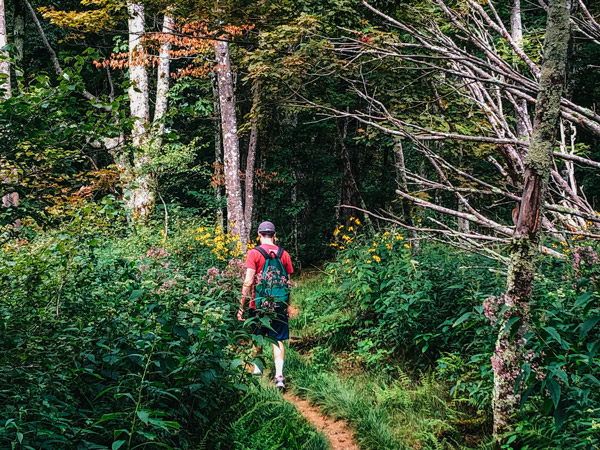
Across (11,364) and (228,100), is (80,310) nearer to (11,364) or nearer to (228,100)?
(11,364)

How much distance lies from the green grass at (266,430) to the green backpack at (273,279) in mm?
1202

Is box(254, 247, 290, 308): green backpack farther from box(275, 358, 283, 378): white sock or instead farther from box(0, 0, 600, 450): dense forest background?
box(275, 358, 283, 378): white sock

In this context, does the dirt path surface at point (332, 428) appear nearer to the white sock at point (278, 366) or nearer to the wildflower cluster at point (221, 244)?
the white sock at point (278, 366)

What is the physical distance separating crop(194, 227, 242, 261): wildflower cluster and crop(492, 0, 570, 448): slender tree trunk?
6.50 metres

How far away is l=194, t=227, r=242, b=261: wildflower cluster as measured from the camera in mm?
9305

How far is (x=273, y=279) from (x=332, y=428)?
5.91 ft

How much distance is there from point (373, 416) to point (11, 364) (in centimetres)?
338

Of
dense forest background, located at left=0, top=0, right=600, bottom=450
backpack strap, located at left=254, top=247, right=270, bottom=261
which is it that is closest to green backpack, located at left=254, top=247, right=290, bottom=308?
backpack strap, located at left=254, top=247, right=270, bottom=261

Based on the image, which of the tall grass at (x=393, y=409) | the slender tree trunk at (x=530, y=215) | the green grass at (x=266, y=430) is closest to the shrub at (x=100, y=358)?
the green grass at (x=266, y=430)

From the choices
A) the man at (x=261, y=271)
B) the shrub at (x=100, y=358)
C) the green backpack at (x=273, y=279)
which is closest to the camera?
the shrub at (x=100, y=358)

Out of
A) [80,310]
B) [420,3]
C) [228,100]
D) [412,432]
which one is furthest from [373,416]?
[228,100]

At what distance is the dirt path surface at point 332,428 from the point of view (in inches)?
176

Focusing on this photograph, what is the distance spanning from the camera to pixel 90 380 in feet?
10.8

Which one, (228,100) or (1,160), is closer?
(1,160)
